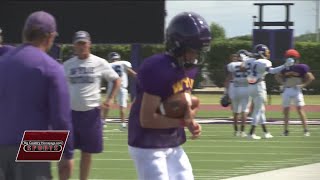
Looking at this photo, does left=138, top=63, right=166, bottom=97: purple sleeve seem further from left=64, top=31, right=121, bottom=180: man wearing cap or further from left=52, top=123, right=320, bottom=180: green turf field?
left=52, top=123, right=320, bottom=180: green turf field

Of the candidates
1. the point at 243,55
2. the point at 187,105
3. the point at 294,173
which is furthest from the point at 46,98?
the point at 243,55

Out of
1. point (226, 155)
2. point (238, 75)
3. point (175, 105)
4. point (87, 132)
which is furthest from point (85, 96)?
point (238, 75)

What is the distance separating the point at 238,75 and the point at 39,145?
34.2ft

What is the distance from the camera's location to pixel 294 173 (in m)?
9.61

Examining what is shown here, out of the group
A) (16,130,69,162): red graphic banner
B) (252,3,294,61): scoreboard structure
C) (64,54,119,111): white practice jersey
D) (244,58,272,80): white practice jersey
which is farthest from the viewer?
(252,3,294,61): scoreboard structure

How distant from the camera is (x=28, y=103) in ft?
14.5

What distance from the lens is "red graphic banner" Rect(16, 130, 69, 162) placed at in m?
4.40

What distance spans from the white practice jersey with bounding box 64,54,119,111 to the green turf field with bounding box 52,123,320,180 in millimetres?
1499

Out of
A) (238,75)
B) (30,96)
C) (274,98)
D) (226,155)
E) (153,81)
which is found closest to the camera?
(30,96)

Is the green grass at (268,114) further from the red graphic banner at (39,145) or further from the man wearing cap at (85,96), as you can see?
the red graphic banner at (39,145)

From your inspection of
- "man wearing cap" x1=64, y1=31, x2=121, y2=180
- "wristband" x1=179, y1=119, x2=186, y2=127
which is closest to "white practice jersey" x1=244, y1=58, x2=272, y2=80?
"man wearing cap" x1=64, y1=31, x2=121, y2=180

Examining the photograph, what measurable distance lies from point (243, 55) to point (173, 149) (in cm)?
1023

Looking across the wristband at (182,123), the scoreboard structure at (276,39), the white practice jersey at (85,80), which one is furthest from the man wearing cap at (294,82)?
the scoreboard structure at (276,39)

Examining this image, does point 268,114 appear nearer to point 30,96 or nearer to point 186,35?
point 186,35
